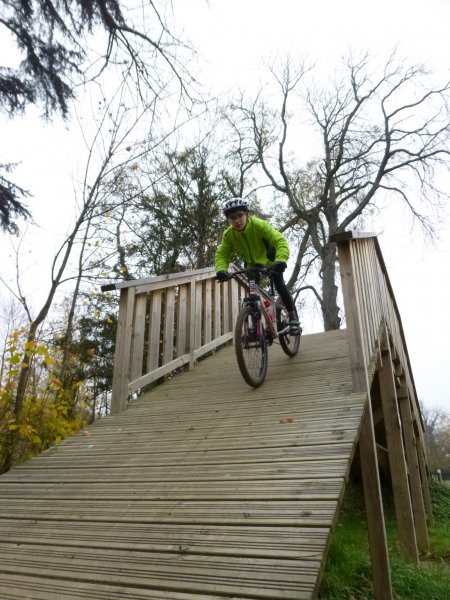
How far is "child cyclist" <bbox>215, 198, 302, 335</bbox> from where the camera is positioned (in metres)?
4.01

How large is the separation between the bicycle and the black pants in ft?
0.35

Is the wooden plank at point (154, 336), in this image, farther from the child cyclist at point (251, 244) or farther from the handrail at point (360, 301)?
the handrail at point (360, 301)

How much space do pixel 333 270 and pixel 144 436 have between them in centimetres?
1208

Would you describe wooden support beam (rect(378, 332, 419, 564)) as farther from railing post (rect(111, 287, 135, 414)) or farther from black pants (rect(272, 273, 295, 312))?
railing post (rect(111, 287, 135, 414))

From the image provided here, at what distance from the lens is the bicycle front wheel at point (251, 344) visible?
3.74 metres

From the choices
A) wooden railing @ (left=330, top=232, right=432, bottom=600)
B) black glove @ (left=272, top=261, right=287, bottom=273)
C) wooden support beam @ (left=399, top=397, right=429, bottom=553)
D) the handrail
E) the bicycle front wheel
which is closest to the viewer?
wooden railing @ (left=330, top=232, right=432, bottom=600)

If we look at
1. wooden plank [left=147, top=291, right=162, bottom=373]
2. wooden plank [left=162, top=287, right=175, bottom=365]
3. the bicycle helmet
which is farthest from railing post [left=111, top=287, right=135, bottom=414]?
the bicycle helmet

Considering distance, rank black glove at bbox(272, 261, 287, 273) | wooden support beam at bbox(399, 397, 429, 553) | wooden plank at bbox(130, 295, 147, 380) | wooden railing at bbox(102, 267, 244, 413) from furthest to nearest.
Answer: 1. wooden support beam at bbox(399, 397, 429, 553)
2. wooden plank at bbox(130, 295, 147, 380)
3. wooden railing at bbox(102, 267, 244, 413)
4. black glove at bbox(272, 261, 287, 273)

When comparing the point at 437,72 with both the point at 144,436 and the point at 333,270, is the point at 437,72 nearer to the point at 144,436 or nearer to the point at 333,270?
the point at 333,270

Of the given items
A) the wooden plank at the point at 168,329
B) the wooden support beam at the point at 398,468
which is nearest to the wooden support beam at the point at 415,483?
the wooden support beam at the point at 398,468

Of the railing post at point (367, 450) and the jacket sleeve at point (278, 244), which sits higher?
the jacket sleeve at point (278, 244)

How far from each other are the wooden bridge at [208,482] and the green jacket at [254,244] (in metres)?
0.82

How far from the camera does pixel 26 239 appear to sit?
5.74 m

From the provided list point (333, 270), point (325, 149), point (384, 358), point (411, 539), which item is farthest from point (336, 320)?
point (411, 539)
